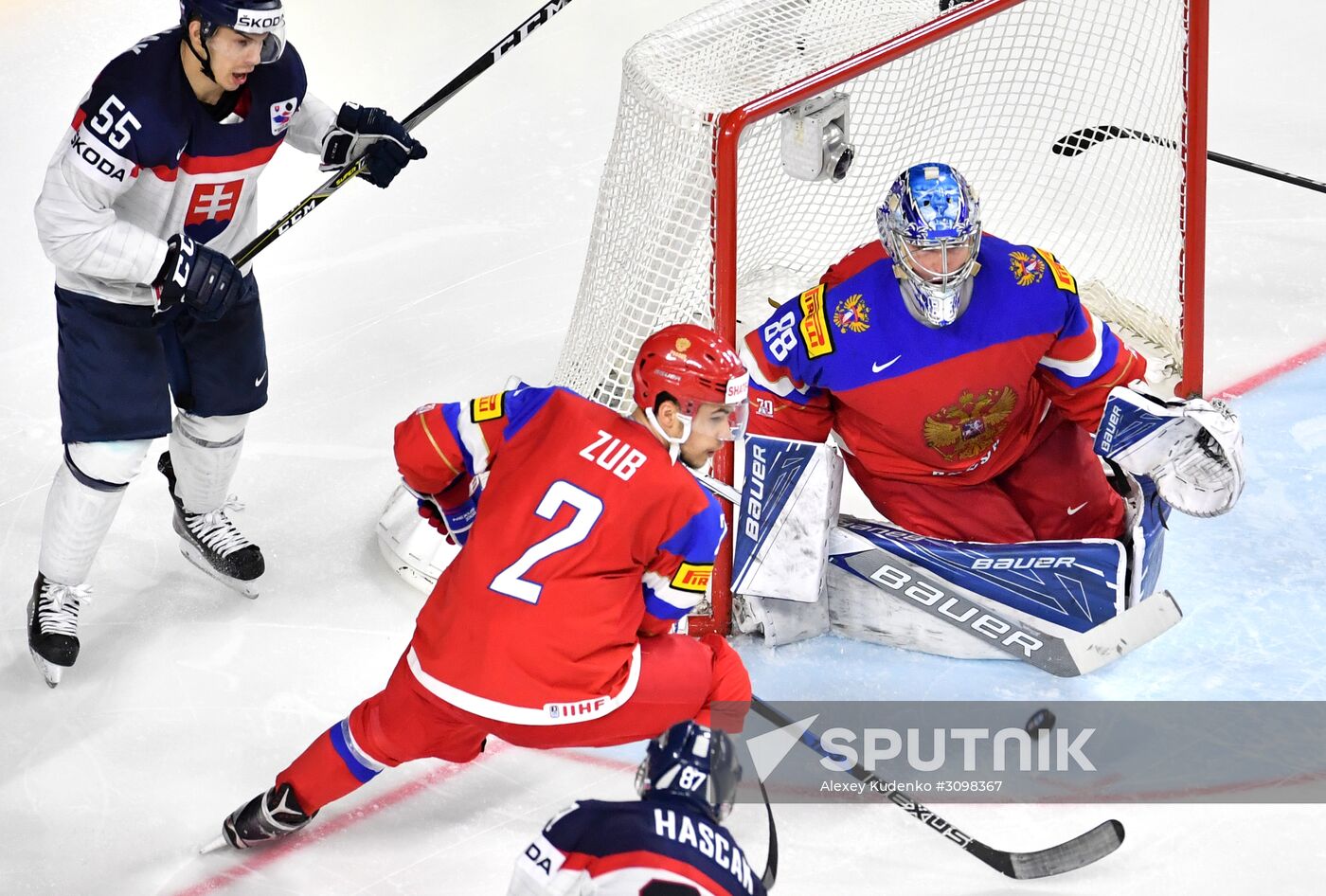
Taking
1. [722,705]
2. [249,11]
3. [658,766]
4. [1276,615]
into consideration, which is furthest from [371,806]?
[1276,615]

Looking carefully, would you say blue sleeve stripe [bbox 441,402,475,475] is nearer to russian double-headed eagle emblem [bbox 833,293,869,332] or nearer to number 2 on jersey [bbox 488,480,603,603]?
number 2 on jersey [bbox 488,480,603,603]

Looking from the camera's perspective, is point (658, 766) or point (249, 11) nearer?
point (658, 766)

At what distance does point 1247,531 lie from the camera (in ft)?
12.7

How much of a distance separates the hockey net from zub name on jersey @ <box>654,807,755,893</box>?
1314mm

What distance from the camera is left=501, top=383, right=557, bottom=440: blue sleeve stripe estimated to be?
2.79m

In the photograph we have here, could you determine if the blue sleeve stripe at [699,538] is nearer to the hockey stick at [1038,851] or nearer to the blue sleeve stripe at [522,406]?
the blue sleeve stripe at [522,406]

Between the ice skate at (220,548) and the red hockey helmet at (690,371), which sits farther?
the ice skate at (220,548)

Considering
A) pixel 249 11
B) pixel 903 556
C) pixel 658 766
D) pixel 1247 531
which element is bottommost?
pixel 1247 531

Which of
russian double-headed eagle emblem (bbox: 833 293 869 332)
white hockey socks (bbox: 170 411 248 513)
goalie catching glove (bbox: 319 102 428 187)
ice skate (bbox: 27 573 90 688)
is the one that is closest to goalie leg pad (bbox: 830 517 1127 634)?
russian double-headed eagle emblem (bbox: 833 293 869 332)

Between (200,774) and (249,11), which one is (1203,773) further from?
(249,11)

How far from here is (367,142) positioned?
3.54 metres

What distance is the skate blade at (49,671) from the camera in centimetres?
345

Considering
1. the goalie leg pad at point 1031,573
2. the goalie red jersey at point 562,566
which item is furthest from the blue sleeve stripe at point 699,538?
the goalie leg pad at point 1031,573

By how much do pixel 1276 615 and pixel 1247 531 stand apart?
1.09 ft
